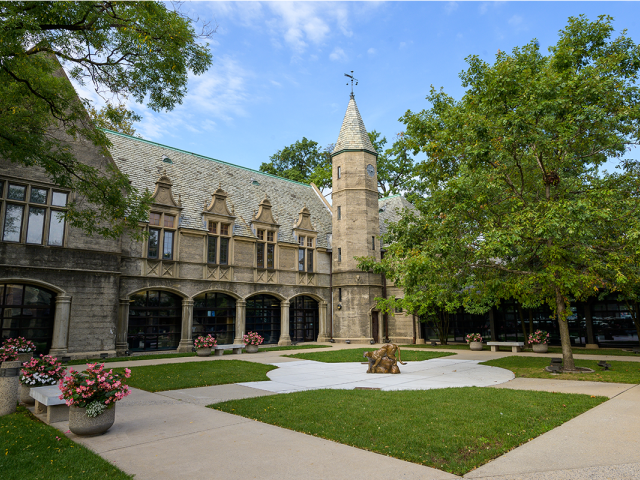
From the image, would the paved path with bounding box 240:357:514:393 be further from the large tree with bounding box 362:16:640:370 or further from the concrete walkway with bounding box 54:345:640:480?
the concrete walkway with bounding box 54:345:640:480

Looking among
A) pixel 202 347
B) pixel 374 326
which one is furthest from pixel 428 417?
pixel 374 326

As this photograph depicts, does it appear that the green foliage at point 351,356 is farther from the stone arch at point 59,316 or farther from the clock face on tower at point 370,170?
the clock face on tower at point 370,170

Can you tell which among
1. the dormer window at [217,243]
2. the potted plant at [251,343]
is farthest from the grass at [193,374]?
the dormer window at [217,243]

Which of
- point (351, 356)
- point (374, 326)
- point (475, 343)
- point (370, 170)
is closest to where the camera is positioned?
point (351, 356)

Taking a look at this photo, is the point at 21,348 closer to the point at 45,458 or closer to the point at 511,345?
the point at 45,458

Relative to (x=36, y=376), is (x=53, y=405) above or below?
below

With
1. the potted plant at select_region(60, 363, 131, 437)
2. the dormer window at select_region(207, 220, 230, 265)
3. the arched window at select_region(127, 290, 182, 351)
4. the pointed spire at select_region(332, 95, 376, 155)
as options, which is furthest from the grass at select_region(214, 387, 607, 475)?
the pointed spire at select_region(332, 95, 376, 155)

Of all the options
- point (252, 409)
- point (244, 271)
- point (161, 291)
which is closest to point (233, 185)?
point (244, 271)

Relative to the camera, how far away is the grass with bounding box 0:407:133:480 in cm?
527

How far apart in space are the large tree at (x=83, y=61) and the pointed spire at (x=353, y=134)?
1889 centimetres

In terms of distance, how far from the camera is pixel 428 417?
7699 millimetres

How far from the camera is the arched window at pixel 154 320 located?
71.9ft

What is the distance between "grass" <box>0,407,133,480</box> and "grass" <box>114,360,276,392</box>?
430cm

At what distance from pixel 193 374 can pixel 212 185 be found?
1637 centimetres
